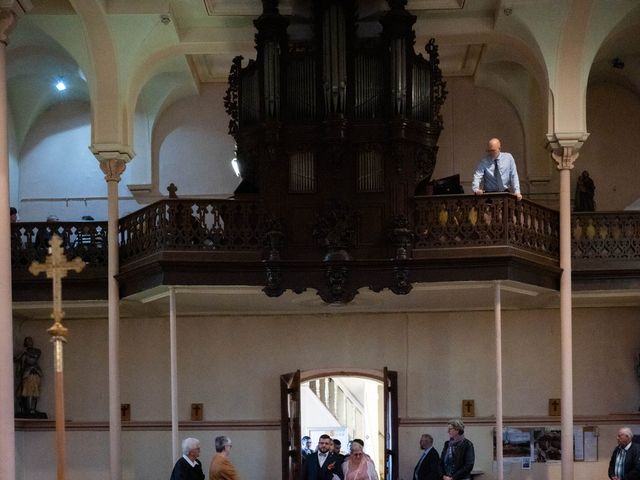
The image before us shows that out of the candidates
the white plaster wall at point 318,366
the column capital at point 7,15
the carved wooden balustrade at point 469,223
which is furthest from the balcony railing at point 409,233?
the column capital at point 7,15

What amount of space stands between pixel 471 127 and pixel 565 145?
3784 mm

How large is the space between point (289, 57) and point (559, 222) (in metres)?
5.21

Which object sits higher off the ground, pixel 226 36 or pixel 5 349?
pixel 226 36

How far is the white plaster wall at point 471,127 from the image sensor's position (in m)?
21.3

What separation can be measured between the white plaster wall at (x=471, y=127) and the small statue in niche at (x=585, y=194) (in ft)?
5.00

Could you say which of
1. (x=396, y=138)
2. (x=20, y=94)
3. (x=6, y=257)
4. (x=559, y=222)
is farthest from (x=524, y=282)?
(x=20, y=94)

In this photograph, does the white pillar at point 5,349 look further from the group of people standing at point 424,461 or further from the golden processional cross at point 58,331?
the group of people standing at point 424,461

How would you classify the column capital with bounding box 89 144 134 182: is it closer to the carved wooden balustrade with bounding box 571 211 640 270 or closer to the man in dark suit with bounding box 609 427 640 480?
the carved wooden balustrade with bounding box 571 211 640 270

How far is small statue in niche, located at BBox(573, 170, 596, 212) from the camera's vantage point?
1981 cm

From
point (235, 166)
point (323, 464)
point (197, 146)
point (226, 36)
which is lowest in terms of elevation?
point (323, 464)

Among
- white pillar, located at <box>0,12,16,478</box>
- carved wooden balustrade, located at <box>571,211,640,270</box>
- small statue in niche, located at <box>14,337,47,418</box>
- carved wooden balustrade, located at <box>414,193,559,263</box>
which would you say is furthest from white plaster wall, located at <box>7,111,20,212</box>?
carved wooden balustrade, located at <box>571,211,640,270</box>

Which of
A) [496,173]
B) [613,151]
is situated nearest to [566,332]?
[496,173]

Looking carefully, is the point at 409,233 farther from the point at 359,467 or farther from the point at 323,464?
the point at 323,464

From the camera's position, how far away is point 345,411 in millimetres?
29312
